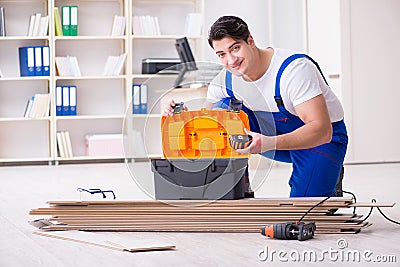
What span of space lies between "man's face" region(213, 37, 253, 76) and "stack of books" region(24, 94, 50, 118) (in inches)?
181

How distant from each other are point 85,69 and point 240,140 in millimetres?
4998

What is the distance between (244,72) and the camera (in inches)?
108

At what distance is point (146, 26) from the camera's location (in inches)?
284

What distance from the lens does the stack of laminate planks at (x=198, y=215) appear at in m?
2.54

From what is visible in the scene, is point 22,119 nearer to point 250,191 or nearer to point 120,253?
point 250,191

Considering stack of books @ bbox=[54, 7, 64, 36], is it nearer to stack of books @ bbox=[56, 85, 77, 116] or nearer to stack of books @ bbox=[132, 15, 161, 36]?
stack of books @ bbox=[56, 85, 77, 116]

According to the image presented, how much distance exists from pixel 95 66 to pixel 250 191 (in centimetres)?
475

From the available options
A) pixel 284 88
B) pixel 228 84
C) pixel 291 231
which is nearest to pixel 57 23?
pixel 228 84

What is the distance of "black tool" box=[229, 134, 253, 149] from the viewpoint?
249 centimetres

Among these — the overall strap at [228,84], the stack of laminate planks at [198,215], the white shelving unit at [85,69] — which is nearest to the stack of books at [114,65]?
the white shelving unit at [85,69]

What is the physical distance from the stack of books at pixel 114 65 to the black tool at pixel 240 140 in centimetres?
470

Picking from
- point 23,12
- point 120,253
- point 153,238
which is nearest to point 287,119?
point 153,238

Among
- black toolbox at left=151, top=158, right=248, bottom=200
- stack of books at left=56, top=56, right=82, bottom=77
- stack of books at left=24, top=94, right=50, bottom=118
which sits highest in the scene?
stack of books at left=56, top=56, right=82, bottom=77

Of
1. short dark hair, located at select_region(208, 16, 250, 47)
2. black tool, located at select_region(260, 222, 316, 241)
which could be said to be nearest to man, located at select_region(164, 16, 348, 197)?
short dark hair, located at select_region(208, 16, 250, 47)
